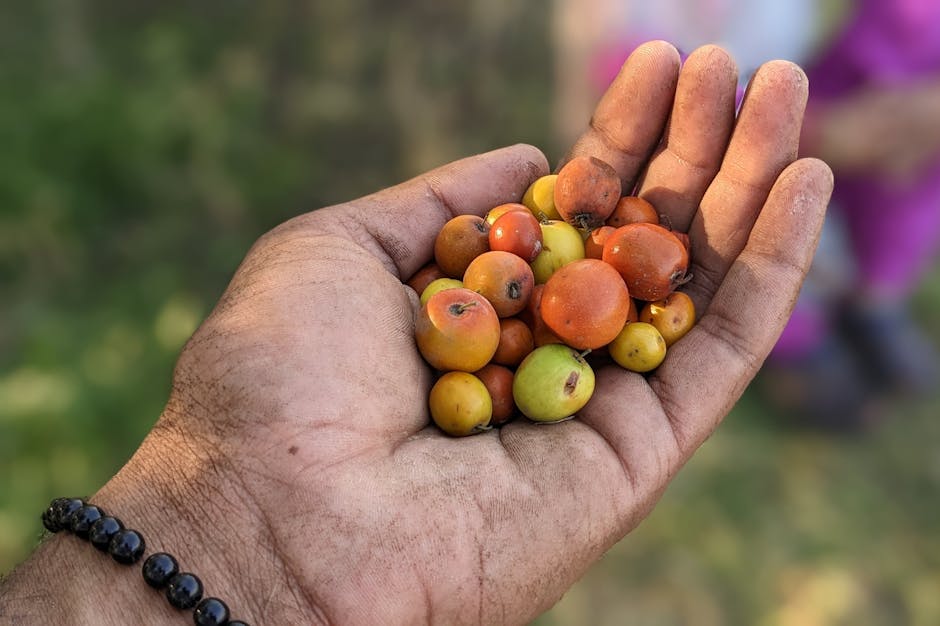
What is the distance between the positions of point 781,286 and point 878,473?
10.2 feet

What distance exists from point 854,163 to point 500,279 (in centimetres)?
372

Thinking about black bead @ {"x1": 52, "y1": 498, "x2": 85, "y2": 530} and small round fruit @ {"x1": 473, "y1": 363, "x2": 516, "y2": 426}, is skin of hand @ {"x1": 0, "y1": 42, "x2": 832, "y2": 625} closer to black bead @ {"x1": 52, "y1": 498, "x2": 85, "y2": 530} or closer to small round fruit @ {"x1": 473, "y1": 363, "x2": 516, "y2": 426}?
black bead @ {"x1": 52, "y1": 498, "x2": 85, "y2": 530}

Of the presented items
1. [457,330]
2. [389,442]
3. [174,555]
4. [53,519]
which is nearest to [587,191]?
[457,330]

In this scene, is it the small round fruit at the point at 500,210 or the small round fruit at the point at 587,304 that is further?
the small round fruit at the point at 500,210

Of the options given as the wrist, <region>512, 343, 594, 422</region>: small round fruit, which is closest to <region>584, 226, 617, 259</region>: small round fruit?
<region>512, 343, 594, 422</region>: small round fruit

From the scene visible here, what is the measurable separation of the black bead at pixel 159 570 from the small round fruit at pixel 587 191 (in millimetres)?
2038

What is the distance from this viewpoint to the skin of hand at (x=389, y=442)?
2.60 m

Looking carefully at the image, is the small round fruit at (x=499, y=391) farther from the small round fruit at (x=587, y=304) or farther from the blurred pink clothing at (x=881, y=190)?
the blurred pink clothing at (x=881, y=190)

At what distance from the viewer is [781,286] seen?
3215 mm

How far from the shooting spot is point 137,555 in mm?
2604

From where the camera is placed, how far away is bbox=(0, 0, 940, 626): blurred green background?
486cm

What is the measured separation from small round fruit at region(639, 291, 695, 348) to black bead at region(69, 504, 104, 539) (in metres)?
2.08

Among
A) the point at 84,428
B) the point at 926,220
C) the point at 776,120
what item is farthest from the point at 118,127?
the point at 926,220

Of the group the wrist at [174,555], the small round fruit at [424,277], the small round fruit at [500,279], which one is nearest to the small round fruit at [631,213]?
the small round fruit at [500,279]
